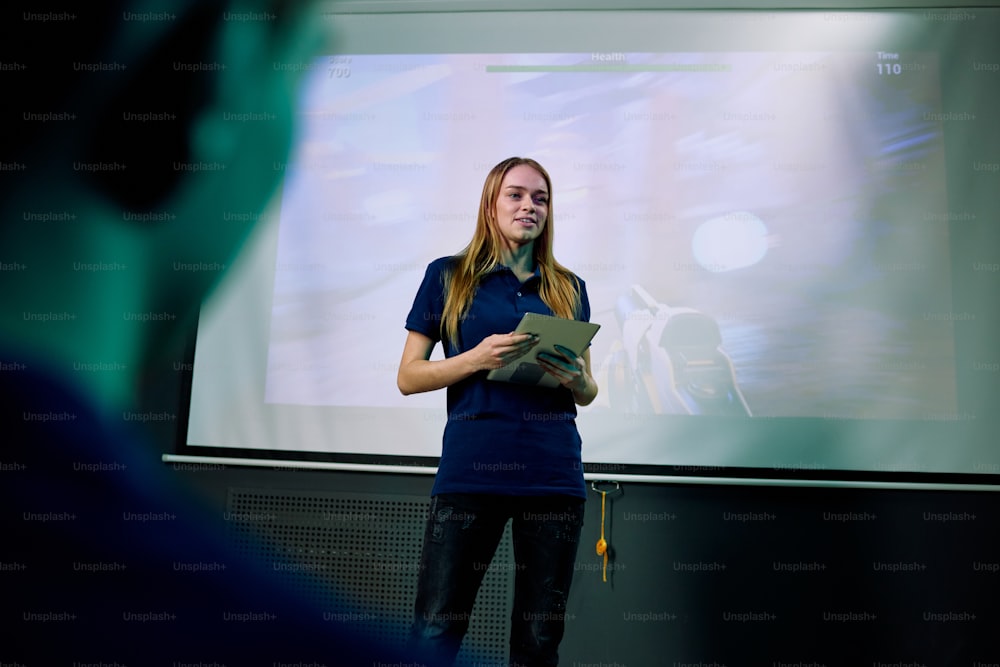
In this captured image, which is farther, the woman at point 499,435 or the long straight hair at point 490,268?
the long straight hair at point 490,268

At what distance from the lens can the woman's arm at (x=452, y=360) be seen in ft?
4.88

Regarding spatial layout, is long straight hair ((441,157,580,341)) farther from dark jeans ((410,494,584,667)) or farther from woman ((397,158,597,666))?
dark jeans ((410,494,584,667))

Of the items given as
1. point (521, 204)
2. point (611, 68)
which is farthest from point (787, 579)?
point (611, 68)

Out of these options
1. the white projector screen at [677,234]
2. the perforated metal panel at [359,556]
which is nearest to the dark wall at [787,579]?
the white projector screen at [677,234]

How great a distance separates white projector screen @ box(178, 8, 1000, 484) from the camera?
255cm

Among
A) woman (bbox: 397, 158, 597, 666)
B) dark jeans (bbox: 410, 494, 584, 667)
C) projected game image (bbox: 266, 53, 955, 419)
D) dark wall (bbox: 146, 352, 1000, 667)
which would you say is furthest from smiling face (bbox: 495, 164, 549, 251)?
dark wall (bbox: 146, 352, 1000, 667)

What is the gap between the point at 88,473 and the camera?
2.81m

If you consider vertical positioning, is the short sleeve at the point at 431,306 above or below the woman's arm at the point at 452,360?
above

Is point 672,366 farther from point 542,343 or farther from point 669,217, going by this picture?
point 542,343

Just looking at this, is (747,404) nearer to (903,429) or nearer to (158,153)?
(903,429)

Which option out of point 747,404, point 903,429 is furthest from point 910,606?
point 747,404

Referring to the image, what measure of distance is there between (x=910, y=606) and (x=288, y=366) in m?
2.21

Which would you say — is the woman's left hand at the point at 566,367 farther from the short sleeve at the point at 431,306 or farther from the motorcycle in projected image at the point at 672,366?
the motorcycle in projected image at the point at 672,366

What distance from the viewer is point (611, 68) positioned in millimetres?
2797
